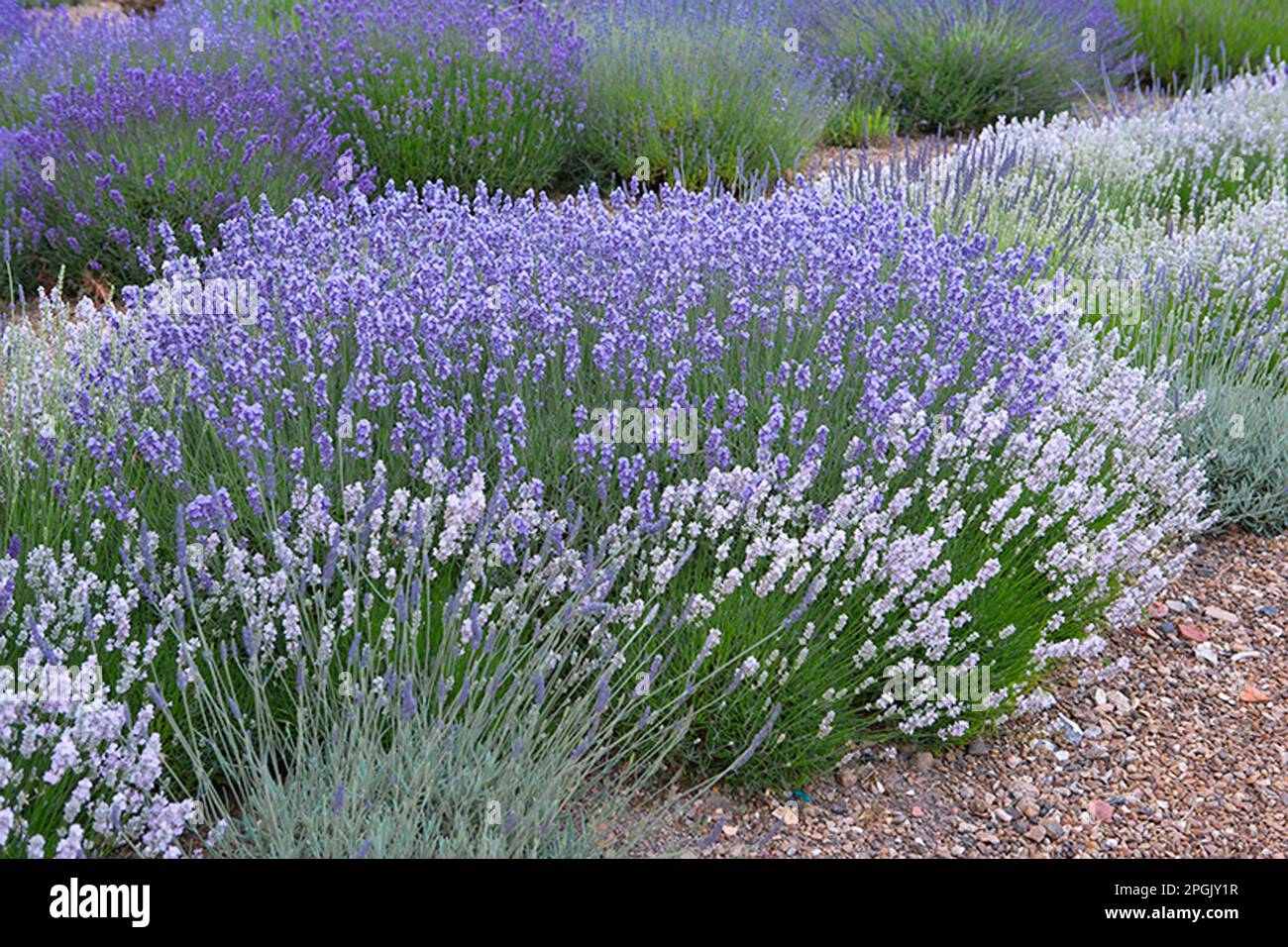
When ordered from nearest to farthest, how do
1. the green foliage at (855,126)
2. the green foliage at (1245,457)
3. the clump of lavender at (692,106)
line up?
the green foliage at (1245,457) < the clump of lavender at (692,106) < the green foliage at (855,126)

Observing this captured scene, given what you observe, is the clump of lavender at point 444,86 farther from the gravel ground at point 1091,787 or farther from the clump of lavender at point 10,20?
the gravel ground at point 1091,787

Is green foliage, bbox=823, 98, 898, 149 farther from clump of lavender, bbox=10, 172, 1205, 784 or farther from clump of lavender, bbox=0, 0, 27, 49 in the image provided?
clump of lavender, bbox=0, 0, 27, 49

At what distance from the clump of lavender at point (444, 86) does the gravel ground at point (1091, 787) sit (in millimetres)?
4112

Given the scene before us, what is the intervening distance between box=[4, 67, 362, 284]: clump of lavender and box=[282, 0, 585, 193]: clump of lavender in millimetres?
550

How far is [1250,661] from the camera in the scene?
3422 millimetres

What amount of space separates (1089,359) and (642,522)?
5.93 ft

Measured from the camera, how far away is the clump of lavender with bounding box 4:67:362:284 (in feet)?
17.7

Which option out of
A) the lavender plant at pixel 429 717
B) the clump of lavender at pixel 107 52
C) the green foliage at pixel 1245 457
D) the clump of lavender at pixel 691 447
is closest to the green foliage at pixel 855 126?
the clump of lavender at pixel 107 52

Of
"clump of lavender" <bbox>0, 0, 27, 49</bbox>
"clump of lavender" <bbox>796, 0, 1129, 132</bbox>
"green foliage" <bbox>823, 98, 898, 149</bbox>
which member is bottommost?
"clump of lavender" <bbox>0, 0, 27, 49</bbox>

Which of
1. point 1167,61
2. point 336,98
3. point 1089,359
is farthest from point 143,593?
point 1167,61

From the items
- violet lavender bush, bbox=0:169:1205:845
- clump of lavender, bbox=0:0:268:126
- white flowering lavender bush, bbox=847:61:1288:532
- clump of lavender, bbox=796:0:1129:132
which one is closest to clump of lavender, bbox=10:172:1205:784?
violet lavender bush, bbox=0:169:1205:845

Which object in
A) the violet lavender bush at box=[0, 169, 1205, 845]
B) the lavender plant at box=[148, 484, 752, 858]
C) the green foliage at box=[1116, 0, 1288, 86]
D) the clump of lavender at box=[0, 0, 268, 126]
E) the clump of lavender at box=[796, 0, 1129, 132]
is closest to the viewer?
the lavender plant at box=[148, 484, 752, 858]

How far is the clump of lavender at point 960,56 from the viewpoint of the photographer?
8.62 meters

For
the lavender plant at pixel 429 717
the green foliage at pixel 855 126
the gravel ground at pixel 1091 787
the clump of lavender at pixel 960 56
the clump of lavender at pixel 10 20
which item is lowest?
the gravel ground at pixel 1091 787
